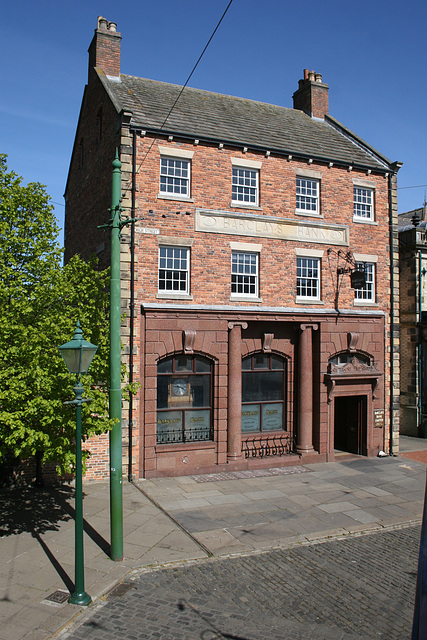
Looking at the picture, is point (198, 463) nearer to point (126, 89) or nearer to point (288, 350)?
point (288, 350)

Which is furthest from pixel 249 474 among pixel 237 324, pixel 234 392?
pixel 237 324

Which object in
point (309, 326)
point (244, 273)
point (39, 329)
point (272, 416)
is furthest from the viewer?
point (309, 326)

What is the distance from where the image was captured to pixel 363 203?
2023 cm

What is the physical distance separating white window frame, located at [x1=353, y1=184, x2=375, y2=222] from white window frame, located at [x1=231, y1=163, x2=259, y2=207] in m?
4.48

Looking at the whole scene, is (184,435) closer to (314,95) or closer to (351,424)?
(351,424)

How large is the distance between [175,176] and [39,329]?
8.40 metres

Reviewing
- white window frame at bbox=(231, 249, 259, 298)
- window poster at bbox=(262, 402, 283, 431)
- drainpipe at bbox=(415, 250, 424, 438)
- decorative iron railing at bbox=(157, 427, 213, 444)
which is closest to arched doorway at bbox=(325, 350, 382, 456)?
window poster at bbox=(262, 402, 283, 431)

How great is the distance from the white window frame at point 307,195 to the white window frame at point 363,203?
180cm

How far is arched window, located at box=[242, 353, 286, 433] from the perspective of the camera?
58.9ft

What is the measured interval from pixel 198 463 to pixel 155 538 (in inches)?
219


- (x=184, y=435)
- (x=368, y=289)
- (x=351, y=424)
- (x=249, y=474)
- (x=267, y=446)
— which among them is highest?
(x=368, y=289)

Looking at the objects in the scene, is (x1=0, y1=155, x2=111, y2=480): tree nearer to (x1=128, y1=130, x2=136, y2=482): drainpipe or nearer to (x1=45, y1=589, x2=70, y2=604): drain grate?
(x1=45, y1=589, x2=70, y2=604): drain grate

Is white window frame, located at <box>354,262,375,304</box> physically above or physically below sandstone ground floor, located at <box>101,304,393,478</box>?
above

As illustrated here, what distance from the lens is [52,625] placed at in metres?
7.57
